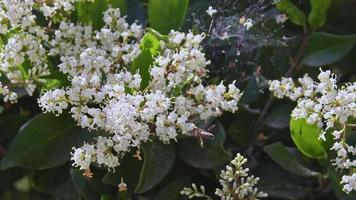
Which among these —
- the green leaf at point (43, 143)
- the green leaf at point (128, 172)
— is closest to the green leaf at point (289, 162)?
the green leaf at point (128, 172)

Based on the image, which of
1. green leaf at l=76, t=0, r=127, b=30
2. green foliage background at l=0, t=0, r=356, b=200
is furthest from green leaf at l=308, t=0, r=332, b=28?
green leaf at l=76, t=0, r=127, b=30

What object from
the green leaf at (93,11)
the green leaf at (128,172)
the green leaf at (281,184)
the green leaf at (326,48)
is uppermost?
the green leaf at (93,11)

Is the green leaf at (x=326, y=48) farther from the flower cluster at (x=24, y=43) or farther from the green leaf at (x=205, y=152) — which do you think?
the flower cluster at (x=24, y=43)

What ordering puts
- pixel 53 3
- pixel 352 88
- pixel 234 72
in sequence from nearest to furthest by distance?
1. pixel 352 88
2. pixel 53 3
3. pixel 234 72

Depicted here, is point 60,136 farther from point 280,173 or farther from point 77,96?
point 280,173

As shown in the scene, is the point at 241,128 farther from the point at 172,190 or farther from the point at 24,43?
the point at 24,43

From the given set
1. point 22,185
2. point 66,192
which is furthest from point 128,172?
point 22,185

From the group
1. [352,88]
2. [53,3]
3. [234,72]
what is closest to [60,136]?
[53,3]
